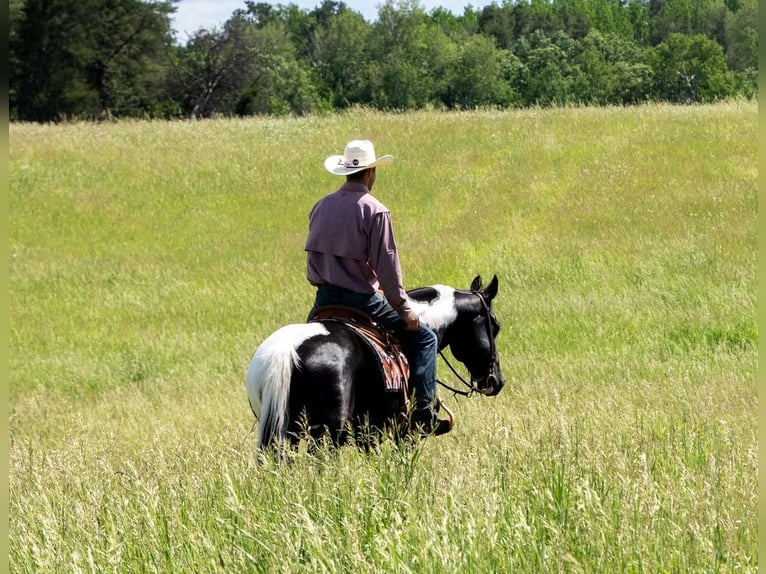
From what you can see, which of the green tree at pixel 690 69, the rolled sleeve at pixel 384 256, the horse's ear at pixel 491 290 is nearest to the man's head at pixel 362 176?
the rolled sleeve at pixel 384 256

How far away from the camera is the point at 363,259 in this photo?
274 inches

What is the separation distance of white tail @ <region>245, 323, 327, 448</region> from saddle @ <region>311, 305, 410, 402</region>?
0.53m

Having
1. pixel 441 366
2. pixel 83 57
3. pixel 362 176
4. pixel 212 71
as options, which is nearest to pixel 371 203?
pixel 362 176

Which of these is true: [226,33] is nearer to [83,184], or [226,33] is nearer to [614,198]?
[83,184]

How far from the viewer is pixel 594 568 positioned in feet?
12.4

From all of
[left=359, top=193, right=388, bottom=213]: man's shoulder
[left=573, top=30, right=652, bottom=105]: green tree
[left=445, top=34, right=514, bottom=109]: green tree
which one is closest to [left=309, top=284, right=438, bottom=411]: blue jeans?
[left=359, top=193, right=388, bottom=213]: man's shoulder

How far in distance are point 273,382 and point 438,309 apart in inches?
79.8

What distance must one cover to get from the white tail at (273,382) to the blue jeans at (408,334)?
0.66m

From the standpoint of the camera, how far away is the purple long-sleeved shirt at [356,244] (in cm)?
687

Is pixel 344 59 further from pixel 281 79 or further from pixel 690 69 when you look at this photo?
pixel 690 69

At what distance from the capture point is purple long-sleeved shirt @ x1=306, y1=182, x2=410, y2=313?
6.87m

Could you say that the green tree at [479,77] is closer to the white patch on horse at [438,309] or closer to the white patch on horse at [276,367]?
the white patch on horse at [438,309]

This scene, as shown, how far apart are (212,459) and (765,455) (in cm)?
357

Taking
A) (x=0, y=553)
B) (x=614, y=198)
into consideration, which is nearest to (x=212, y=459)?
(x=0, y=553)
